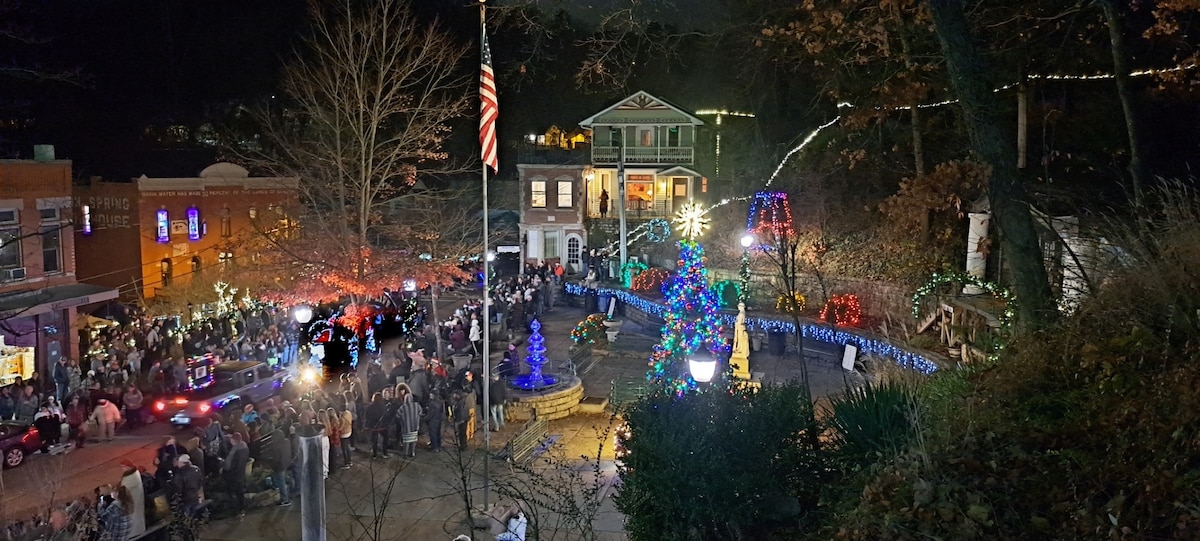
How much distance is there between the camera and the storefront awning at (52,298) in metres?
21.6

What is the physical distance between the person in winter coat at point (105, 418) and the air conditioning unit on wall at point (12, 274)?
28.7 ft

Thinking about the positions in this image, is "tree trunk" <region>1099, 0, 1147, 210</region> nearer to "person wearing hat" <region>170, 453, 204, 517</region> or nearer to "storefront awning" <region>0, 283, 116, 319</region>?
"person wearing hat" <region>170, 453, 204, 517</region>

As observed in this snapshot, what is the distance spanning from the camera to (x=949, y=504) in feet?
18.6

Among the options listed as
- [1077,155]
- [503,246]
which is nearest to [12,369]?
[1077,155]

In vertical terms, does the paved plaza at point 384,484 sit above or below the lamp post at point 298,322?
below

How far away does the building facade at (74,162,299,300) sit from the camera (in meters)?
30.5

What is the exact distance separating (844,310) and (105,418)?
1812cm

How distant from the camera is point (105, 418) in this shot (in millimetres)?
16344

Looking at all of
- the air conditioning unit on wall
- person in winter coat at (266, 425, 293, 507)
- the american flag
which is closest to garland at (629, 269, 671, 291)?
the american flag

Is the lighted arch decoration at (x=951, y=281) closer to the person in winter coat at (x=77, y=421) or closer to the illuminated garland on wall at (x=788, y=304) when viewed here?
the illuminated garland on wall at (x=788, y=304)

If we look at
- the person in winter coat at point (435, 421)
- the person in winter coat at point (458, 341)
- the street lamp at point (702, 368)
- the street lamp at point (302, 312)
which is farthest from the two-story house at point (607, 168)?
the street lamp at point (702, 368)

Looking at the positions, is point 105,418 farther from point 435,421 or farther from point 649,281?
point 649,281

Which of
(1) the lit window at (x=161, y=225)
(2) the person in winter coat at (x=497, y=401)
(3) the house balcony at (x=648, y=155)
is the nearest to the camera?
(2) the person in winter coat at (x=497, y=401)

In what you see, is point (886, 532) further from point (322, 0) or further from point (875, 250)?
point (322, 0)
